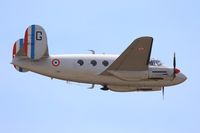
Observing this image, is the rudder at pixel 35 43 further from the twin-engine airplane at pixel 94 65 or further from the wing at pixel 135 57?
the wing at pixel 135 57

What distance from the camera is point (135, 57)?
69562 millimetres

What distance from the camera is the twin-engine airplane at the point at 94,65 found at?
69.6m

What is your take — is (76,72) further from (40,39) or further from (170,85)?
(170,85)

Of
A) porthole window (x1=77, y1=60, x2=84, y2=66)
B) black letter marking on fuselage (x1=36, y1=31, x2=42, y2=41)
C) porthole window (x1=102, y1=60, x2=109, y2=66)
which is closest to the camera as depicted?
black letter marking on fuselage (x1=36, y1=31, x2=42, y2=41)

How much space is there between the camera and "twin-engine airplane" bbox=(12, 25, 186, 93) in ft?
228

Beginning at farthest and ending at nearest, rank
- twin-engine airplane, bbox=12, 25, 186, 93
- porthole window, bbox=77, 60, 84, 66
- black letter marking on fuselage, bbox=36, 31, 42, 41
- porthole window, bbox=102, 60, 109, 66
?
porthole window, bbox=102, 60, 109, 66, porthole window, bbox=77, 60, 84, 66, black letter marking on fuselage, bbox=36, 31, 42, 41, twin-engine airplane, bbox=12, 25, 186, 93

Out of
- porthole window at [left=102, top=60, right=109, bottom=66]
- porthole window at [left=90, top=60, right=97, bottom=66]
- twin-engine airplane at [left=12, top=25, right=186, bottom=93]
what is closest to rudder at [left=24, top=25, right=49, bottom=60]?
twin-engine airplane at [left=12, top=25, right=186, bottom=93]

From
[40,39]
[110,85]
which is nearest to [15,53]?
[40,39]

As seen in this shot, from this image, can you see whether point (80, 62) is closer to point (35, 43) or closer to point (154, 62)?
point (35, 43)

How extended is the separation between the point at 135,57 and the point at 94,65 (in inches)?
143

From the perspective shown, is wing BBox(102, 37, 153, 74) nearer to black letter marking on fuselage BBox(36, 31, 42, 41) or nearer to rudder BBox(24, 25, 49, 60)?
rudder BBox(24, 25, 49, 60)

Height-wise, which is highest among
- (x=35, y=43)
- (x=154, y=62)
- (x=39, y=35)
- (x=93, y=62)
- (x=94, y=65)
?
(x=39, y=35)

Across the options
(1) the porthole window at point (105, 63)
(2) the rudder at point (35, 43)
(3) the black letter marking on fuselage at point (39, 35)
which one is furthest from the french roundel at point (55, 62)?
(1) the porthole window at point (105, 63)

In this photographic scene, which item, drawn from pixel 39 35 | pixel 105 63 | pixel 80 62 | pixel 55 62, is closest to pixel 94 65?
pixel 105 63
